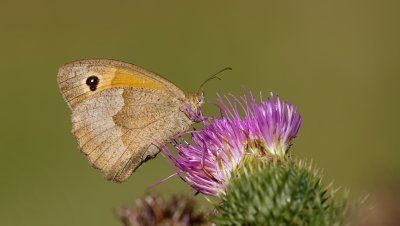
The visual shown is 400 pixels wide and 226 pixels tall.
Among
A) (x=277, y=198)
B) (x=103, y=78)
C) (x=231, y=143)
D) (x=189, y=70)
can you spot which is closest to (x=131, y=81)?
(x=103, y=78)

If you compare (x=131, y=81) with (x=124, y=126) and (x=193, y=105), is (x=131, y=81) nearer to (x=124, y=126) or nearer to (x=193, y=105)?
(x=124, y=126)

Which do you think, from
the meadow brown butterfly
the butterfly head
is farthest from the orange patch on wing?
the butterfly head

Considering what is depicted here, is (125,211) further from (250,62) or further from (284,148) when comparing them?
(250,62)

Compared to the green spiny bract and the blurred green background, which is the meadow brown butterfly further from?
the blurred green background

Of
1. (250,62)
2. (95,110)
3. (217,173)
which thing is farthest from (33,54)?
(217,173)

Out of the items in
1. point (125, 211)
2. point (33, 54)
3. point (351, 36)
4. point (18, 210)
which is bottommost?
point (18, 210)
